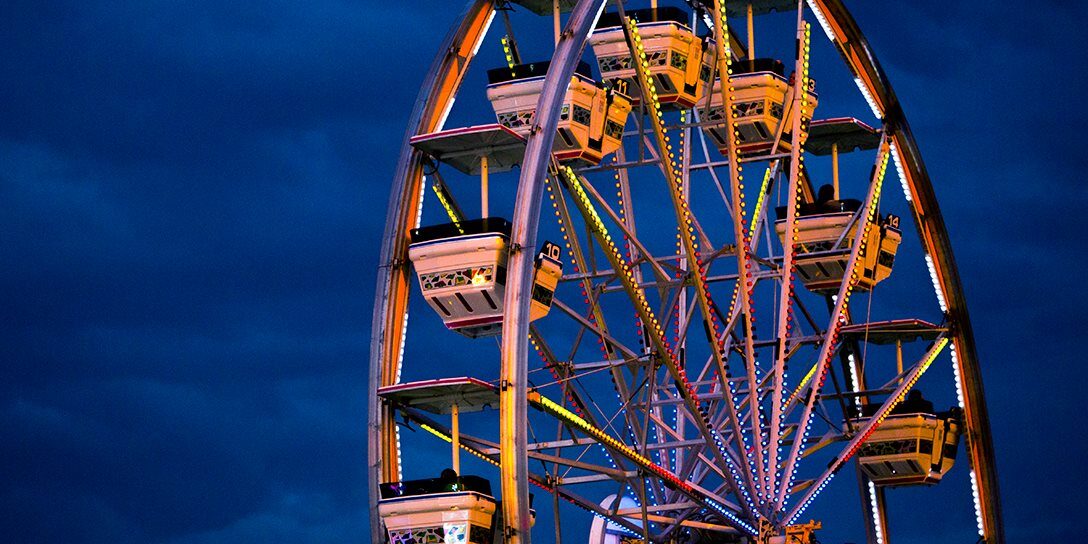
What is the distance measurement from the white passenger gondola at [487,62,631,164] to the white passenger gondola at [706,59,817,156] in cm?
527

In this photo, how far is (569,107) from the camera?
147 ft

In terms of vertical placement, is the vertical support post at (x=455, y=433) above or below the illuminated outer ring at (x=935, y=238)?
below

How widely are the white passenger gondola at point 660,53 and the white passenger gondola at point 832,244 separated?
5.10 meters

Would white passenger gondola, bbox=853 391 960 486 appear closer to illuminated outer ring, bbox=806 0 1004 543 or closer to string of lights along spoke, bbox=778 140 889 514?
illuminated outer ring, bbox=806 0 1004 543

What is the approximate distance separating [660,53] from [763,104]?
3559 millimetres

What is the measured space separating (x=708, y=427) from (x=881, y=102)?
385 inches

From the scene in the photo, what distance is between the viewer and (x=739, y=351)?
51.4 metres

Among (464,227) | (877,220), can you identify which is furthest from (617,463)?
(877,220)

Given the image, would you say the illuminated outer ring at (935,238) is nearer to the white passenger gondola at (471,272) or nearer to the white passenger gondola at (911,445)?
the white passenger gondola at (911,445)

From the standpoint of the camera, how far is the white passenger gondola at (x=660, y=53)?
156 ft

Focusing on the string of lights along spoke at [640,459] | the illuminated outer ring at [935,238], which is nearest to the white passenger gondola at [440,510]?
the string of lights along spoke at [640,459]

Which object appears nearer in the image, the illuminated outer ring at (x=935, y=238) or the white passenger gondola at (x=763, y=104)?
the white passenger gondola at (x=763, y=104)

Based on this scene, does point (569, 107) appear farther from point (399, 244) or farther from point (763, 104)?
point (763, 104)

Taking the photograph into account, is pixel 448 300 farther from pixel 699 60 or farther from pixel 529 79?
pixel 699 60
